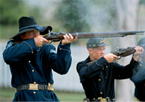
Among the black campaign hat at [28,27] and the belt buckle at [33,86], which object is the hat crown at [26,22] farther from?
the belt buckle at [33,86]

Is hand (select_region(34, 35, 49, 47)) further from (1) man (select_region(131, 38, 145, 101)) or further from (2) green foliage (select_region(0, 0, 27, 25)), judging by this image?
(2) green foliage (select_region(0, 0, 27, 25))

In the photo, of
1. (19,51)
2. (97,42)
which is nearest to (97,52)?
(97,42)

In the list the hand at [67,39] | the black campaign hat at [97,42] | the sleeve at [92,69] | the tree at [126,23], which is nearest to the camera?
the hand at [67,39]

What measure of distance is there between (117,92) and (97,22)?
2362 millimetres

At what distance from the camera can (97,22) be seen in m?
5.30

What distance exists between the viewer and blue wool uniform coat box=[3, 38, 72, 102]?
3.75m

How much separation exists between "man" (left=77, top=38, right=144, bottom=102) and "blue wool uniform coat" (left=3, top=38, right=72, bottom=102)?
60 cm

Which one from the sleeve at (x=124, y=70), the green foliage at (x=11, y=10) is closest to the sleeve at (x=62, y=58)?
the sleeve at (x=124, y=70)

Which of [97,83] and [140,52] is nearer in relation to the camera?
[140,52]

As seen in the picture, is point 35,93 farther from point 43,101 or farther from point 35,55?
point 35,55

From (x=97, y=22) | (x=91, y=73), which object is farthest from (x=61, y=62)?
(x=97, y=22)

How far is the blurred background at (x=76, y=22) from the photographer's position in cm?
548

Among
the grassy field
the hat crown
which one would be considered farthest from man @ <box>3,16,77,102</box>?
the grassy field

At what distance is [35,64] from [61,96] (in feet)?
19.8
